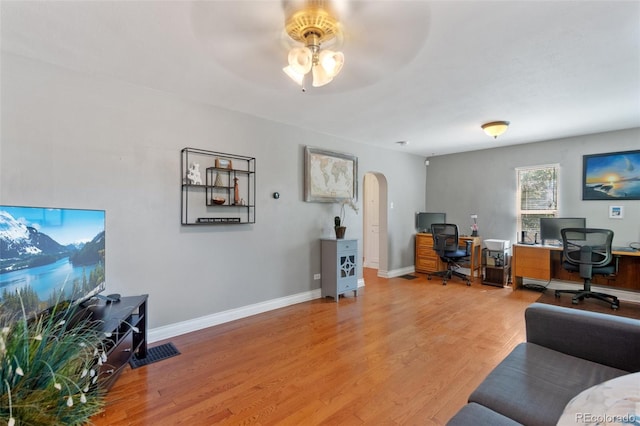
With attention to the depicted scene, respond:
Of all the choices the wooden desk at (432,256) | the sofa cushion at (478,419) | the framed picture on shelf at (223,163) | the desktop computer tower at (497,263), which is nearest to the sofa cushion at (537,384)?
the sofa cushion at (478,419)

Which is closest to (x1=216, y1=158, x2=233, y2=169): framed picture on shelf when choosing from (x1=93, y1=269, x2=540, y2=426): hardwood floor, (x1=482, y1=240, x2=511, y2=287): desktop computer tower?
(x1=93, y1=269, x2=540, y2=426): hardwood floor

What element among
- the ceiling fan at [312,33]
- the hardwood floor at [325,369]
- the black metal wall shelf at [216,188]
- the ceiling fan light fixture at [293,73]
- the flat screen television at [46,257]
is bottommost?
the hardwood floor at [325,369]

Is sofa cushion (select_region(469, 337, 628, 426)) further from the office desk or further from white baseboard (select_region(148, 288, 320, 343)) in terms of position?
the office desk

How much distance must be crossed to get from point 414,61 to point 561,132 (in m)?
3.49

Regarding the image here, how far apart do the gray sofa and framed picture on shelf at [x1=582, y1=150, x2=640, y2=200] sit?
12.6ft

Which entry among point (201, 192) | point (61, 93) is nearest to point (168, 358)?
point (201, 192)

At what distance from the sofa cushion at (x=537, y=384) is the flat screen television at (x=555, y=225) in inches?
142

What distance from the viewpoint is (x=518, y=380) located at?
1.35 m

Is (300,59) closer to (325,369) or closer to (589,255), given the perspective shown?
(325,369)

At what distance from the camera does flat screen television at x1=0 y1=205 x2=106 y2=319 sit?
1.61m

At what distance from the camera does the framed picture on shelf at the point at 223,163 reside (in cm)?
318

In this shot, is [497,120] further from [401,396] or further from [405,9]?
[401,396]

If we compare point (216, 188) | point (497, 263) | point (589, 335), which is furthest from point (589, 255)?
point (216, 188)

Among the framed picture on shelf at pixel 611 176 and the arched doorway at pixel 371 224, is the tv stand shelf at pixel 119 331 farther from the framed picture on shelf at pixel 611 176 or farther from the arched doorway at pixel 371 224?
the framed picture on shelf at pixel 611 176
